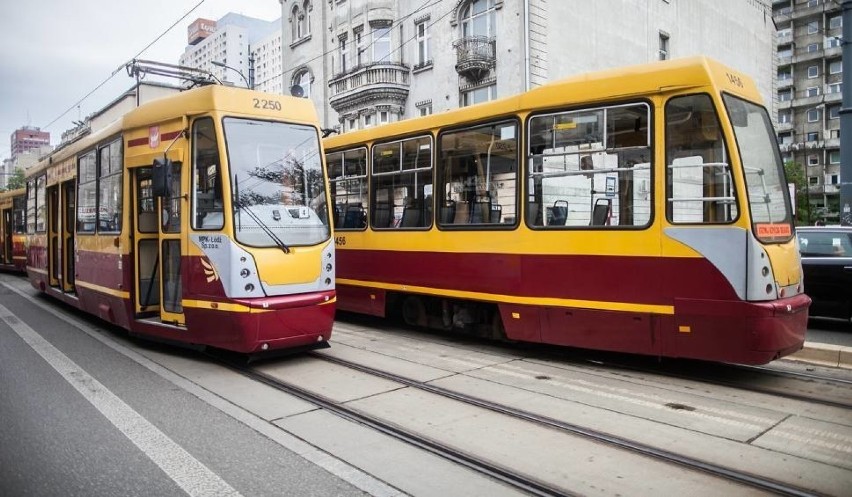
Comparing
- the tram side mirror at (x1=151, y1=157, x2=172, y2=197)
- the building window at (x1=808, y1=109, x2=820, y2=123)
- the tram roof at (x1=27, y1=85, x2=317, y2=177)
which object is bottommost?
the tram side mirror at (x1=151, y1=157, x2=172, y2=197)

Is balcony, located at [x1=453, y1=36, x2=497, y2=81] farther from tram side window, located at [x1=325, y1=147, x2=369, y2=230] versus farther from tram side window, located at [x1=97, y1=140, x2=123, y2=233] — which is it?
tram side window, located at [x1=97, y1=140, x2=123, y2=233]

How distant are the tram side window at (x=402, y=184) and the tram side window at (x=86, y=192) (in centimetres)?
424

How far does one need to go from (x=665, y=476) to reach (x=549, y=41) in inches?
805

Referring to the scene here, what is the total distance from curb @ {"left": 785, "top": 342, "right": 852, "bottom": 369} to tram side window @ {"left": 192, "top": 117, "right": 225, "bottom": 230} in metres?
7.07

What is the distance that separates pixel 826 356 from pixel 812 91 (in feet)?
207

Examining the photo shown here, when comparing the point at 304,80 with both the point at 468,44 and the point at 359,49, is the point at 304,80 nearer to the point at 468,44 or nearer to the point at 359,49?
the point at 359,49

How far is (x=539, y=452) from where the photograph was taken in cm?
453

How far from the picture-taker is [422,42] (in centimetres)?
2555

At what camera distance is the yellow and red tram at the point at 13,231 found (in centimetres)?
1894

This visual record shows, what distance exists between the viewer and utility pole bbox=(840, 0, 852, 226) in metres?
12.0

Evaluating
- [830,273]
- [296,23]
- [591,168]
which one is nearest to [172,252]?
[591,168]

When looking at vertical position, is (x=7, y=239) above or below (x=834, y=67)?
below

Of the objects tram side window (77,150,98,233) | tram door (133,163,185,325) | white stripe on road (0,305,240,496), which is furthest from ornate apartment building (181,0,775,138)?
white stripe on road (0,305,240,496)

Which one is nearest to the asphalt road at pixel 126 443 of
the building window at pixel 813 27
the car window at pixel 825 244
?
the car window at pixel 825 244
